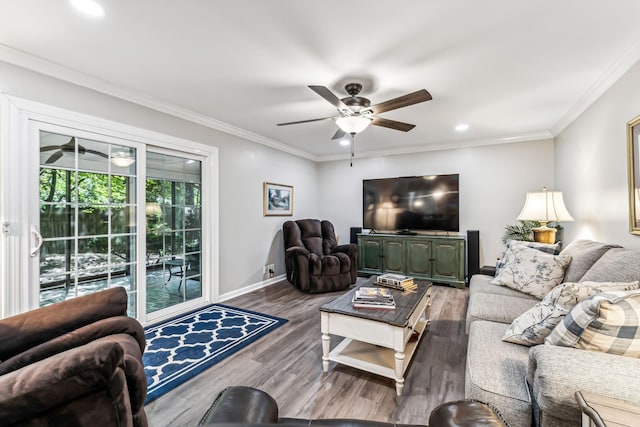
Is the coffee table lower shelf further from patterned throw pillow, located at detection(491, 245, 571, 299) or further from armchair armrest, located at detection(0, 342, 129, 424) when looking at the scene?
armchair armrest, located at detection(0, 342, 129, 424)

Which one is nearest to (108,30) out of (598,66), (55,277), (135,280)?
(55,277)

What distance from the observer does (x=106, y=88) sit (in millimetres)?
2625

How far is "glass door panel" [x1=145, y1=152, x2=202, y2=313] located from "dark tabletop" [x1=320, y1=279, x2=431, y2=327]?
214cm

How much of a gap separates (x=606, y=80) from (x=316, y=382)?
343 centimetres

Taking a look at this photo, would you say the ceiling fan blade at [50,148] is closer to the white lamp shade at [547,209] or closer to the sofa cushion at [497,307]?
the sofa cushion at [497,307]

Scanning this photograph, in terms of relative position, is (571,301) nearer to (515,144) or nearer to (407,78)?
(407,78)

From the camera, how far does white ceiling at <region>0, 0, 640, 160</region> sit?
5.54ft

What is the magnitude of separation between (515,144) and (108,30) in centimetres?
511

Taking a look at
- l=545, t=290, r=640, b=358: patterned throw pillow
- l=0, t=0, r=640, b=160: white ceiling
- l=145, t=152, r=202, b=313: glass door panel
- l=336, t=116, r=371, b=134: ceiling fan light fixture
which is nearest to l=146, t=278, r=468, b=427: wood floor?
l=545, t=290, r=640, b=358: patterned throw pillow

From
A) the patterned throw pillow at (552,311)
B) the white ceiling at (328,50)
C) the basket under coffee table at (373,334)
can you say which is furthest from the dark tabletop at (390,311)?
the white ceiling at (328,50)

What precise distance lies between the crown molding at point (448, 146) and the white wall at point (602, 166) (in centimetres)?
58

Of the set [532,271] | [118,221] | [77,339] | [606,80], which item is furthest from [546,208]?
[118,221]

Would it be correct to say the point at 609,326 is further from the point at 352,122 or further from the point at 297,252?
the point at 297,252

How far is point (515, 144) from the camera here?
14.6 feet
